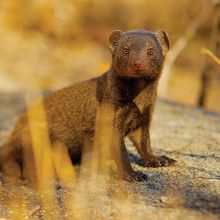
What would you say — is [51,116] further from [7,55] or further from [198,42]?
[198,42]

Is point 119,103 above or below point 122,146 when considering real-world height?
above

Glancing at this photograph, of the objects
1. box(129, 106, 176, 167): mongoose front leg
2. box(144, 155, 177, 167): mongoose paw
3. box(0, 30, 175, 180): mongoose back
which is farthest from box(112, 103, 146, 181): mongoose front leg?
box(144, 155, 177, 167): mongoose paw

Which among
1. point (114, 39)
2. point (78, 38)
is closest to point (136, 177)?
point (114, 39)

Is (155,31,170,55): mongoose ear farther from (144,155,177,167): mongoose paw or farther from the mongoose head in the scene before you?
(144,155,177,167): mongoose paw

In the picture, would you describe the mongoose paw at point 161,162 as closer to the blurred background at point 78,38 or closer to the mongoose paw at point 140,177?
the mongoose paw at point 140,177

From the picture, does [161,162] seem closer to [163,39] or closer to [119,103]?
[119,103]

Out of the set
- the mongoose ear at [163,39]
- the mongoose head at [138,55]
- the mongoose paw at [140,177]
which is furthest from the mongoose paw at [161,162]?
the mongoose ear at [163,39]

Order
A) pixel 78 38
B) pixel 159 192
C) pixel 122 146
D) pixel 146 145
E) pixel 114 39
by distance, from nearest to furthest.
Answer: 1. pixel 159 192
2. pixel 122 146
3. pixel 114 39
4. pixel 146 145
5. pixel 78 38

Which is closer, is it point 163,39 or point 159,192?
point 159,192
